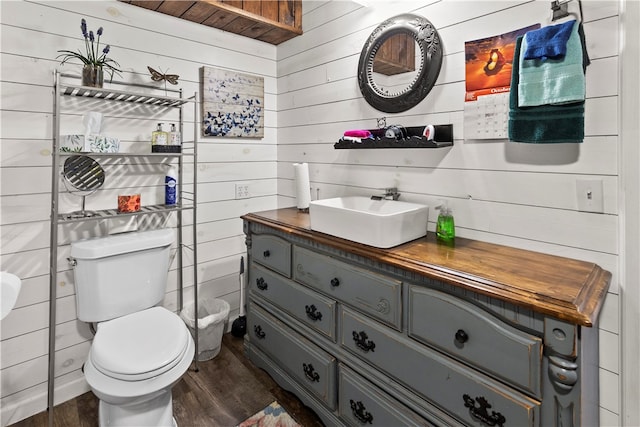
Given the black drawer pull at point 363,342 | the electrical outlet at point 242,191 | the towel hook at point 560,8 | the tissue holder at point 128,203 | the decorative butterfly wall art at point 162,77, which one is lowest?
the black drawer pull at point 363,342

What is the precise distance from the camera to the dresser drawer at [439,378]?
1.02m

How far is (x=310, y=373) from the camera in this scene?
172 cm

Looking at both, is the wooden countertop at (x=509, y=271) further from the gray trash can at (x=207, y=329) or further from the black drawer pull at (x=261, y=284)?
the gray trash can at (x=207, y=329)

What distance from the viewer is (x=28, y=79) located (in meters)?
1.66

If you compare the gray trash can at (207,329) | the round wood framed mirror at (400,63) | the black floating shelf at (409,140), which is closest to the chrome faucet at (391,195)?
the black floating shelf at (409,140)

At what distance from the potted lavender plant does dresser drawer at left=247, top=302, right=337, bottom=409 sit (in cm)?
149

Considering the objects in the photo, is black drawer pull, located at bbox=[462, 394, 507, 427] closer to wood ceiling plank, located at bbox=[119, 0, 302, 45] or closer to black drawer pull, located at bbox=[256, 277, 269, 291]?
black drawer pull, located at bbox=[256, 277, 269, 291]

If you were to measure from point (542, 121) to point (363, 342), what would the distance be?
1081 mm

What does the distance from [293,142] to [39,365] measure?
1972 millimetres

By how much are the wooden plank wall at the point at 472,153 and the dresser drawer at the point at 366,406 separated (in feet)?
2.31

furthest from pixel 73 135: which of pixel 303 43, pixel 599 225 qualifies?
pixel 599 225

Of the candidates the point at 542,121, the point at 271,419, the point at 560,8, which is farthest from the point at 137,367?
the point at 560,8

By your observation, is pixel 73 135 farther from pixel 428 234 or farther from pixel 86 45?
pixel 428 234

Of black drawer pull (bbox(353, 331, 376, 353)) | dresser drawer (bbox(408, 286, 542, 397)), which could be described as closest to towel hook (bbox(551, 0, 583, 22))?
dresser drawer (bbox(408, 286, 542, 397))
